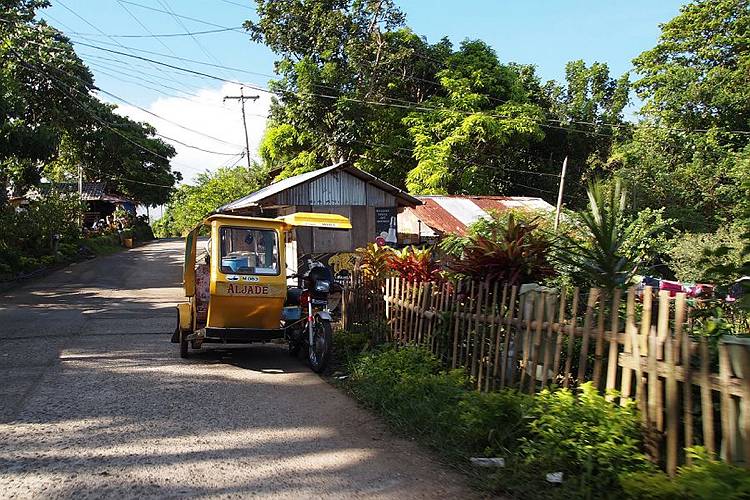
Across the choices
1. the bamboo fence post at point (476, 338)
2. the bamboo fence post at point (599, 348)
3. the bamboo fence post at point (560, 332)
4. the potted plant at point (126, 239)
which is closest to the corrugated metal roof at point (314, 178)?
the bamboo fence post at point (476, 338)

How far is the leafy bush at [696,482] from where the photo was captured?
305 centimetres

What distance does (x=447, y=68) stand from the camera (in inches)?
1141

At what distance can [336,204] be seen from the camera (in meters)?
14.2

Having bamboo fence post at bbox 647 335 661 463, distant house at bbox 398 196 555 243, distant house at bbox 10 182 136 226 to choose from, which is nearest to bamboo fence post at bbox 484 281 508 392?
bamboo fence post at bbox 647 335 661 463

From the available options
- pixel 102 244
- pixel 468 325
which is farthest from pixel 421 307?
pixel 102 244

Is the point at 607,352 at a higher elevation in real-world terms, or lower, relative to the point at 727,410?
higher

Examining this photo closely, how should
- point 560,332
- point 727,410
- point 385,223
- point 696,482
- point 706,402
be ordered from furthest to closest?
point 385,223 → point 560,332 → point 706,402 → point 727,410 → point 696,482

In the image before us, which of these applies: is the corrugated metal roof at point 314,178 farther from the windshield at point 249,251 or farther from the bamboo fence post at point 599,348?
the bamboo fence post at point 599,348

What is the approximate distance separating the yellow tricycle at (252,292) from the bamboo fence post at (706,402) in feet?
16.3

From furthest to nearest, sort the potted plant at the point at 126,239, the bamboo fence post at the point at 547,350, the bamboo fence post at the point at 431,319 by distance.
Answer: the potted plant at the point at 126,239, the bamboo fence post at the point at 431,319, the bamboo fence post at the point at 547,350

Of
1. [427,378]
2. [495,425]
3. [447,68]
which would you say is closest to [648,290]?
[495,425]

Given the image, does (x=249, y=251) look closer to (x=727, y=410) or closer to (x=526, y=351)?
(x=526, y=351)

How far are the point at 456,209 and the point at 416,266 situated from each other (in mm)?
13760

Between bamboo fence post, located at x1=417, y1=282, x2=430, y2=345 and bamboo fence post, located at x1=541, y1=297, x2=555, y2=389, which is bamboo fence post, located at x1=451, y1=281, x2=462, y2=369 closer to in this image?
bamboo fence post, located at x1=417, y1=282, x2=430, y2=345
